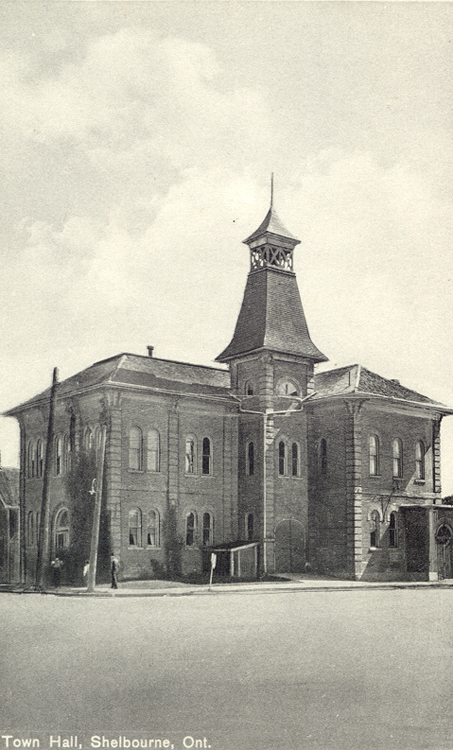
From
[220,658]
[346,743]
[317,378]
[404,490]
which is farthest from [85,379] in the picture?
[346,743]

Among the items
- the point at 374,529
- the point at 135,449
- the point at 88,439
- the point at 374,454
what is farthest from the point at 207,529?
the point at 374,454

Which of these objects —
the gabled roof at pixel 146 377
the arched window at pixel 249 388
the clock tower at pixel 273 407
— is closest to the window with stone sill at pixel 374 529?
the clock tower at pixel 273 407

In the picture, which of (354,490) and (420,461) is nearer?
(354,490)

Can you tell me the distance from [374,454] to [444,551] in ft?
19.1

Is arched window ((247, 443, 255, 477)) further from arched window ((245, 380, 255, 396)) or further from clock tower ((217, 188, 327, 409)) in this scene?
arched window ((245, 380, 255, 396))

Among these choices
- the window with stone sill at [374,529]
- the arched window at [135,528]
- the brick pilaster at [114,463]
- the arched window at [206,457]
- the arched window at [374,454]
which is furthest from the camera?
the arched window at [374,454]

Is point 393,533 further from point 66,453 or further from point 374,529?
point 66,453

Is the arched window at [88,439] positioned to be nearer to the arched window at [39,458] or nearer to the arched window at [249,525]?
the arched window at [39,458]

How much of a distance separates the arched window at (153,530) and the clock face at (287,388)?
27.4 feet

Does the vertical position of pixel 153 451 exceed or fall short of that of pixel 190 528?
it exceeds it

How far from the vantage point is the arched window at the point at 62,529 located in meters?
38.2

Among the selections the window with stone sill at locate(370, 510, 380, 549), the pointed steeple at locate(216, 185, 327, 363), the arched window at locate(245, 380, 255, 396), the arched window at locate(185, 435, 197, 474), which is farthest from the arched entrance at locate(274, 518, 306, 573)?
the pointed steeple at locate(216, 185, 327, 363)

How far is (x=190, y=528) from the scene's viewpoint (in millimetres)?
39438

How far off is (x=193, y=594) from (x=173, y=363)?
1343cm
